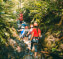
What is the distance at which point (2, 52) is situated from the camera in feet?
18.8

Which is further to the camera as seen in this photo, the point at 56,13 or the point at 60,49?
the point at 56,13

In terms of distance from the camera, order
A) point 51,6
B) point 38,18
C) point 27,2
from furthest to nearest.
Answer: point 27,2 < point 38,18 < point 51,6

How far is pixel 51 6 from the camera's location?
547 cm

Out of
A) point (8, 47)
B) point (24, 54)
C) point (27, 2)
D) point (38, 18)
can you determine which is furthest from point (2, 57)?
point (27, 2)

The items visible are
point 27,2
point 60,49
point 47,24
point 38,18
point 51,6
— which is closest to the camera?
point 60,49

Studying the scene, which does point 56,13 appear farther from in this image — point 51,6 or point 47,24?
point 47,24

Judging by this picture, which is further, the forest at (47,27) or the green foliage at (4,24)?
the green foliage at (4,24)

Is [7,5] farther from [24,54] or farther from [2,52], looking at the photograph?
[24,54]

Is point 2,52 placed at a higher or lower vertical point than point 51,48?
lower

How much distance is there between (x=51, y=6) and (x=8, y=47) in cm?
361

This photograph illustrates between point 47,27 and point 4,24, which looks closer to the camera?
point 4,24

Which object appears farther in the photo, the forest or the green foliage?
the green foliage

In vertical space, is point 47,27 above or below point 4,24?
below

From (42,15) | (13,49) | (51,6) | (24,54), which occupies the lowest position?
(24,54)
